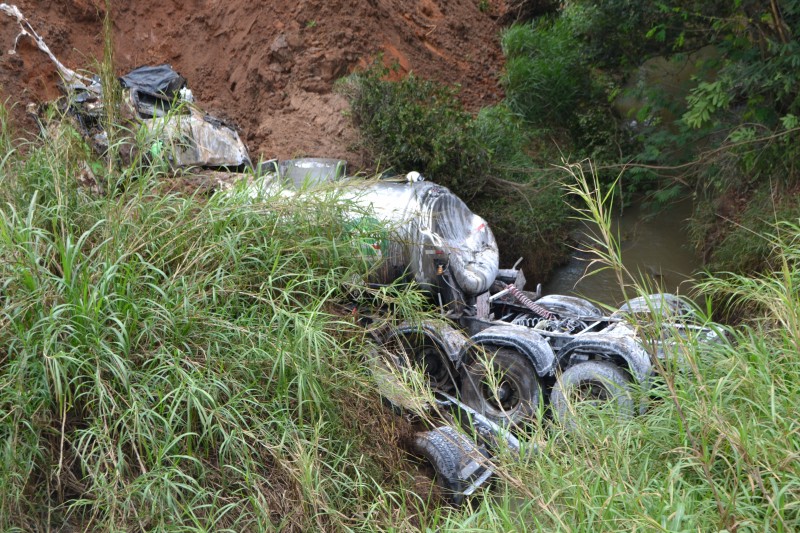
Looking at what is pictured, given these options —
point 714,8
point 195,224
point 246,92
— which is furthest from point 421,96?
point 195,224

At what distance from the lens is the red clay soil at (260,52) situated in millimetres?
11438

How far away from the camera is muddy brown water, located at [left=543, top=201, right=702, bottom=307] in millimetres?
11820

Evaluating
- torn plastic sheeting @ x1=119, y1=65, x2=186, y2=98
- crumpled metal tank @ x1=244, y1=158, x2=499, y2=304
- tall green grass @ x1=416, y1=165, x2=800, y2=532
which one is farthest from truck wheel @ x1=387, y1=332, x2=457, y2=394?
torn plastic sheeting @ x1=119, y1=65, x2=186, y2=98

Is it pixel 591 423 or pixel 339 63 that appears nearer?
pixel 591 423

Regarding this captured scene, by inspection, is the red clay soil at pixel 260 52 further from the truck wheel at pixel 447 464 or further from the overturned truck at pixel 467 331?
the truck wheel at pixel 447 464

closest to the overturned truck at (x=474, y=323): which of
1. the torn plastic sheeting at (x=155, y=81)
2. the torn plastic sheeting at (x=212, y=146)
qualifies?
the torn plastic sheeting at (x=212, y=146)

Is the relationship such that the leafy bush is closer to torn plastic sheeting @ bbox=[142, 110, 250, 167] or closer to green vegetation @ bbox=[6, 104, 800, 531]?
torn plastic sheeting @ bbox=[142, 110, 250, 167]

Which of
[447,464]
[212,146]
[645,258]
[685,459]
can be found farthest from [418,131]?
[685,459]

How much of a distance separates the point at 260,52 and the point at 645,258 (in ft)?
23.2

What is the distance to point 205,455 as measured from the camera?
516cm

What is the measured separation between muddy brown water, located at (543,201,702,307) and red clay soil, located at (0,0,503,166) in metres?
3.66

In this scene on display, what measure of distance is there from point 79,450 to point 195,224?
1.95 m

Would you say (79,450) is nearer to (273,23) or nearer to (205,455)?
(205,455)

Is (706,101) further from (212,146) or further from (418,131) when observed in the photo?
(212,146)
